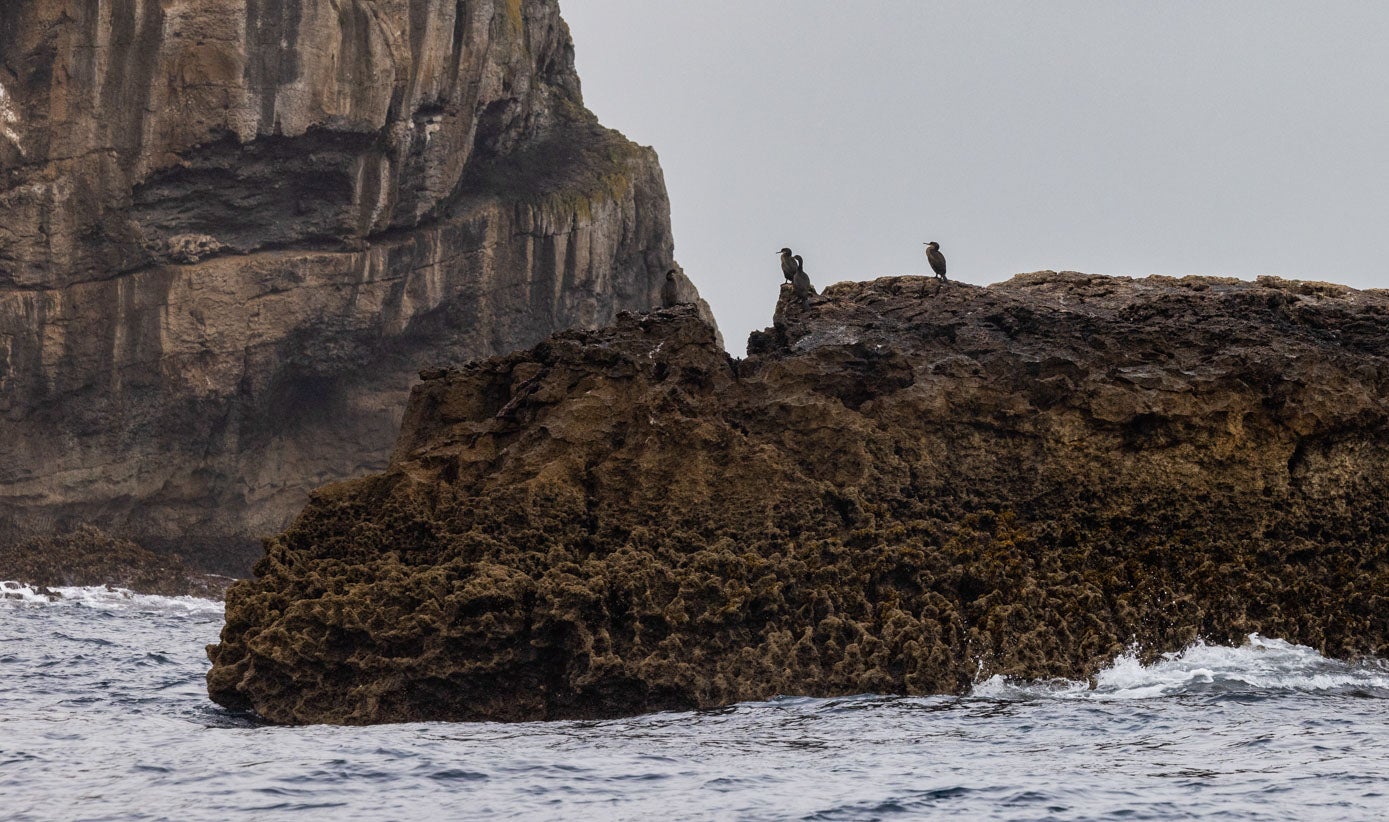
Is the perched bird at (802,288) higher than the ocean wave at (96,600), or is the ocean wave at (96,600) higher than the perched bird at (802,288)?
the perched bird at (802,288)

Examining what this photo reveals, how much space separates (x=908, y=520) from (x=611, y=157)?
38.6 m

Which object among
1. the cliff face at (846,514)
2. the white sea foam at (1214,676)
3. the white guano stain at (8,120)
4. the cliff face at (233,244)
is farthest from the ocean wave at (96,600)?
the white sea foam at (1214,676)

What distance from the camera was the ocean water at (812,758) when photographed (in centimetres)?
930

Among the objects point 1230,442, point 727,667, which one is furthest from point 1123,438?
point 727,667

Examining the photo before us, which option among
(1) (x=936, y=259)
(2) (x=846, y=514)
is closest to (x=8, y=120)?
(1) (x=936, y=259)

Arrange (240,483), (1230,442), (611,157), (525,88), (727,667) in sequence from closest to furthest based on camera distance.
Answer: (727,667) → (1230,442) → (240,483) → (525,88) → (611,157)

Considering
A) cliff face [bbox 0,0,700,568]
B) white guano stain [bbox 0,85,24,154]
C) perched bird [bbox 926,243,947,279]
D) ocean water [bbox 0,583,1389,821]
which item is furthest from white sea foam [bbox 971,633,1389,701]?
white guano stain [bbox 0,85,24,154]

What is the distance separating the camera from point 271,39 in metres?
39.5

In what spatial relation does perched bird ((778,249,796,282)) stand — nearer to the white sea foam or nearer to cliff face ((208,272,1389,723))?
cliff face ((208,272,1389,723))

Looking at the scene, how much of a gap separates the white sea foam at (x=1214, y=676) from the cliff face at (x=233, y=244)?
31.2m

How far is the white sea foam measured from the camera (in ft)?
41.8

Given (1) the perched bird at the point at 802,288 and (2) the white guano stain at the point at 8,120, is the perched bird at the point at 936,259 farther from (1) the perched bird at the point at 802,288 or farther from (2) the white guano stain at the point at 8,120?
(2) the white guano stain at the point at 8,120

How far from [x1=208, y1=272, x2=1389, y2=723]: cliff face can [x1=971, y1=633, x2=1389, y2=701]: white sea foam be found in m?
0.16

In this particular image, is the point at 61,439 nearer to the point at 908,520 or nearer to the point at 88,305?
the point at 88,305
